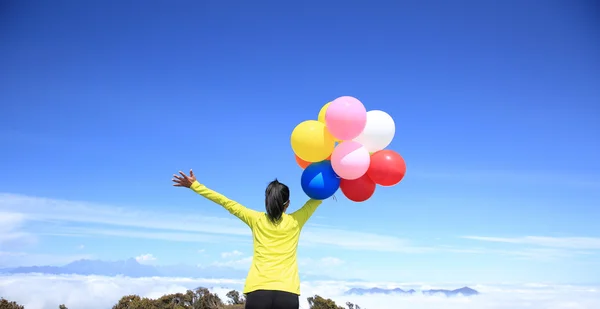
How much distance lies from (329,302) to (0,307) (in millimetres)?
8585

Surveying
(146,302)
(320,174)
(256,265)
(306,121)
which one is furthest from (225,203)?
(146,302)

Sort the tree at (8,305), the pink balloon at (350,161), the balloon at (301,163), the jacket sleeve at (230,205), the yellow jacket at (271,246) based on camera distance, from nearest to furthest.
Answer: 1. the yellow jacket at (271,246)
2. the jacket sleeve at (230,205)
3. the pink balloon at (350,161)
4. the balloon at (301,163)
5. the tree at (8,305)

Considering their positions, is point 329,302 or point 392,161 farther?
point 329,302

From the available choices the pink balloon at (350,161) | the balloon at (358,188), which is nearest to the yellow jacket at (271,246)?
the pink balloon at (350,161)

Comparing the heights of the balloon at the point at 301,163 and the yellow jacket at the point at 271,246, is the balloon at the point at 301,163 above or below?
above

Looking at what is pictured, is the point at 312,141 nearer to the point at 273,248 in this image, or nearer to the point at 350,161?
the point at 350,161

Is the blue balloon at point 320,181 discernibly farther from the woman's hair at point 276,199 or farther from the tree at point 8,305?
the tree at point 8,305

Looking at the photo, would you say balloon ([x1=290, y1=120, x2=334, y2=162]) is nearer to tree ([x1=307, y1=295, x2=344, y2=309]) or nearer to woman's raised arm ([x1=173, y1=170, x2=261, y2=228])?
woman's raised arm ([x1=173, y1=170, x2=261, y2=228])

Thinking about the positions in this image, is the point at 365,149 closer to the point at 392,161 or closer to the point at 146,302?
the point at 392,161

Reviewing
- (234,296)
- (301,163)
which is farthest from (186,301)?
(301,163)

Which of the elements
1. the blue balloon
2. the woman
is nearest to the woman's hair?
the woman

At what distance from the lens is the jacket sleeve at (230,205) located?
15.2 feet

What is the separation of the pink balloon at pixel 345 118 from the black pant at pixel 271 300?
6.73ft

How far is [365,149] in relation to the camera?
228 inches
